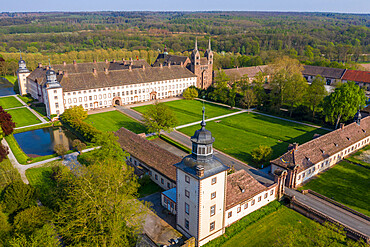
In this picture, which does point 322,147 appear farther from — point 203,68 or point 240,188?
point 203,68

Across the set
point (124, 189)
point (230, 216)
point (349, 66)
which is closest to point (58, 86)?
point (124, 189)

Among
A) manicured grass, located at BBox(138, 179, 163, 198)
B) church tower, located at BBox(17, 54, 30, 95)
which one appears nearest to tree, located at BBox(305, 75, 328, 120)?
manicured grass, located at BBox(138, 179, 163, 198)

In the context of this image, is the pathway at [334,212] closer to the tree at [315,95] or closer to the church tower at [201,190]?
the church tower at [201,190]

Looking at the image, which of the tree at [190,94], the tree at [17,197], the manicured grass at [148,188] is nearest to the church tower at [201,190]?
the manicured grass at [148,188]

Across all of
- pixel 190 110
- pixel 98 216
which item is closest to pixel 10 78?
pixel 190 110

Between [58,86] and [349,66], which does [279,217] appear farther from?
[349,66]

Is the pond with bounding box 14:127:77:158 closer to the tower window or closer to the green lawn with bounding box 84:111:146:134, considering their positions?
the green lawn with bounding box 84:111:146:134
